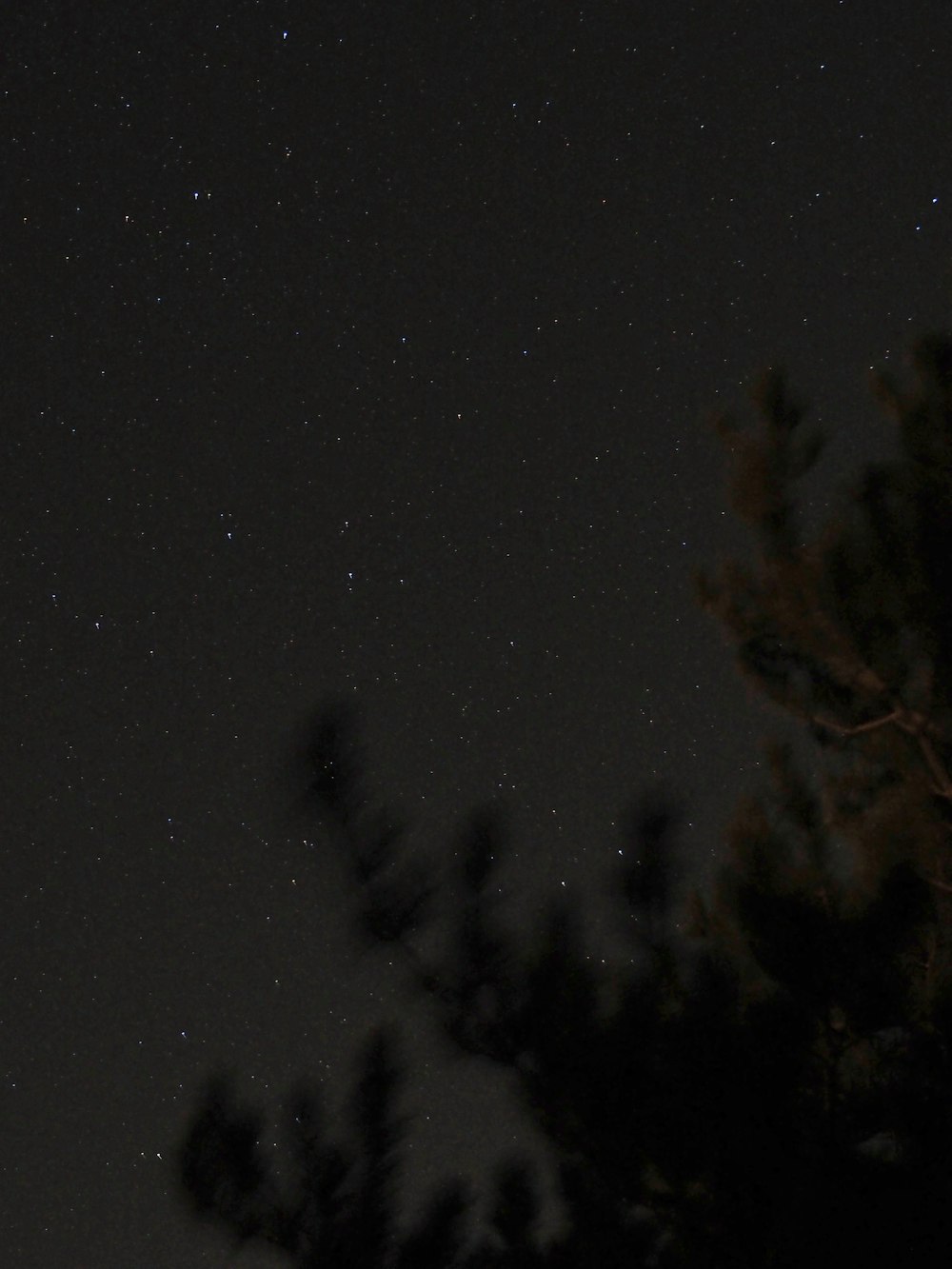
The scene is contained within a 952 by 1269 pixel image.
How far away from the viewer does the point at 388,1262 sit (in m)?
3.93

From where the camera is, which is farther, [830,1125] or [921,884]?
[921,884]

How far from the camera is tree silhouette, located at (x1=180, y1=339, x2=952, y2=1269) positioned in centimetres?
390

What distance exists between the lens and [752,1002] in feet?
14.6

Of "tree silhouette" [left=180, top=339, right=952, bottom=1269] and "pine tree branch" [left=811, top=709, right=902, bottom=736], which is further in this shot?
"pine tree branch" [left=811, top=709, right=902, bottom=736]

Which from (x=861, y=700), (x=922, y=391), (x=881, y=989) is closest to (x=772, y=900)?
(x=881, y=989)

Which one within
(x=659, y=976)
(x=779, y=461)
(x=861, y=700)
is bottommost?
(x=659, y=976)

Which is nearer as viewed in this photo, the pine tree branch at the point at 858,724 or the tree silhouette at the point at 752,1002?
the tree silhouette at the point at 752,1002

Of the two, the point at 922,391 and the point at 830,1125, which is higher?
the point at 922,391

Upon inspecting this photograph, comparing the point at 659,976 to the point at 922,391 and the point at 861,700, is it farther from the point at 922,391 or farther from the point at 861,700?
the point at 922,391

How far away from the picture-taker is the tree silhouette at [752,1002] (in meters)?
3.90

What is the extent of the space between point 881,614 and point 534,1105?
5.83ft

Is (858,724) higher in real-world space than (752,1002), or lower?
higher

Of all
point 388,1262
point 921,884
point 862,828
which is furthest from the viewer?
point 862,828

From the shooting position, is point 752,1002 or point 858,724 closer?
point 752,1002
